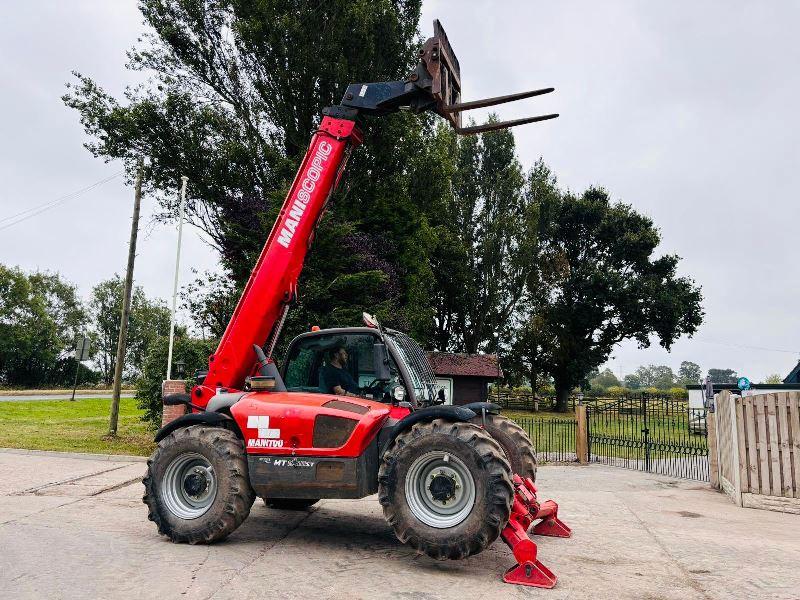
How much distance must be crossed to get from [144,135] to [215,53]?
3.92 meters

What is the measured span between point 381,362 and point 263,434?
4.69 ft

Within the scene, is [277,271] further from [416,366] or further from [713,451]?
[713,451]

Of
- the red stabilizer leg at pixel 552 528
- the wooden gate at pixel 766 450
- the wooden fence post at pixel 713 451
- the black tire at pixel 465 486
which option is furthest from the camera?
the wooden fence post at pixel 713 451

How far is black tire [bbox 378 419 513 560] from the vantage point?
222 inches

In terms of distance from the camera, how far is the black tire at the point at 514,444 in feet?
25.0

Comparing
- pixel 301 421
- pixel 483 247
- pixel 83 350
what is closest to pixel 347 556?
pixel 301 421

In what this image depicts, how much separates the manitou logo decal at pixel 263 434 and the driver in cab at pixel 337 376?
2.65 ft

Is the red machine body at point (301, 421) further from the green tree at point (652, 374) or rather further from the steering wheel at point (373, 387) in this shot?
the green tree at point (652, 374)

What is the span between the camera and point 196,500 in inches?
268

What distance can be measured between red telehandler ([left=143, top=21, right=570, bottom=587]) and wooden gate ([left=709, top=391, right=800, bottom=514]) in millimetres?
4443

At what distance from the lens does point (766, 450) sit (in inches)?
385

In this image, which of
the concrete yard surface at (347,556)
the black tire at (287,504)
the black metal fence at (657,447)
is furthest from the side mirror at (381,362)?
the black metal fence at (657,447)

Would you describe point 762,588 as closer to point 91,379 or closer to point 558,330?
point 558,330

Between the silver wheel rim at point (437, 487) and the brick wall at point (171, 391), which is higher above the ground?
the brick wall at point (171, 391)
